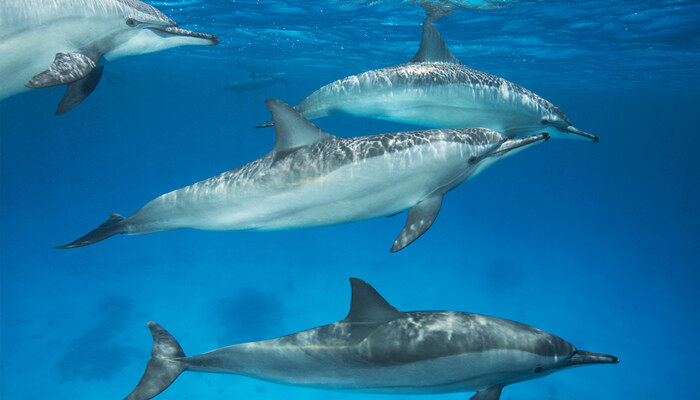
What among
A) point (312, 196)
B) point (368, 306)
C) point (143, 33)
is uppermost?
point (143, 33)

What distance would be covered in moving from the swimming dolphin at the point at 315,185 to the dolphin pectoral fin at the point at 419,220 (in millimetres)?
12

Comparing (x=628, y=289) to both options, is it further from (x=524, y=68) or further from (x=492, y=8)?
(x=492, y=8)

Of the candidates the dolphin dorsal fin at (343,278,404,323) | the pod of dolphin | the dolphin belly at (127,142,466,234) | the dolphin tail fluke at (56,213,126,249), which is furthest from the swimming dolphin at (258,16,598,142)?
the dolphin dorsal fin at (343,278,404,323)

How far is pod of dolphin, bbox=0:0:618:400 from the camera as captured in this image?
3424 millimetres

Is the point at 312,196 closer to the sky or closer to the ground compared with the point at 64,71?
closer to the ground

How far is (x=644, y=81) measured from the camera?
32094 millimetres

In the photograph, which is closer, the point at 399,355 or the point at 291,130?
the point at 399,355

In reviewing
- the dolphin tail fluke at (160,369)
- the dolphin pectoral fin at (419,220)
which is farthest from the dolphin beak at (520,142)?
the dolphin tail fluke at (160,369)

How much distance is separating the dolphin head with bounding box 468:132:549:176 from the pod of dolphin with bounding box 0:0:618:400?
0.05 feet

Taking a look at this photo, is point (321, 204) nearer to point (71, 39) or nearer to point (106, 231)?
point (106, 231)

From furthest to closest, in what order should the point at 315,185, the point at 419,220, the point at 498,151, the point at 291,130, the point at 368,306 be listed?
the point at 498,151 → the point at 419,220 → the point at 291,130 → the point at 315,185 → the point at 368,306

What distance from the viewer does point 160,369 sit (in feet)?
13.3

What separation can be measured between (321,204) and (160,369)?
256 cm

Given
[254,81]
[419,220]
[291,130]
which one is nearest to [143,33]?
[291,130]
